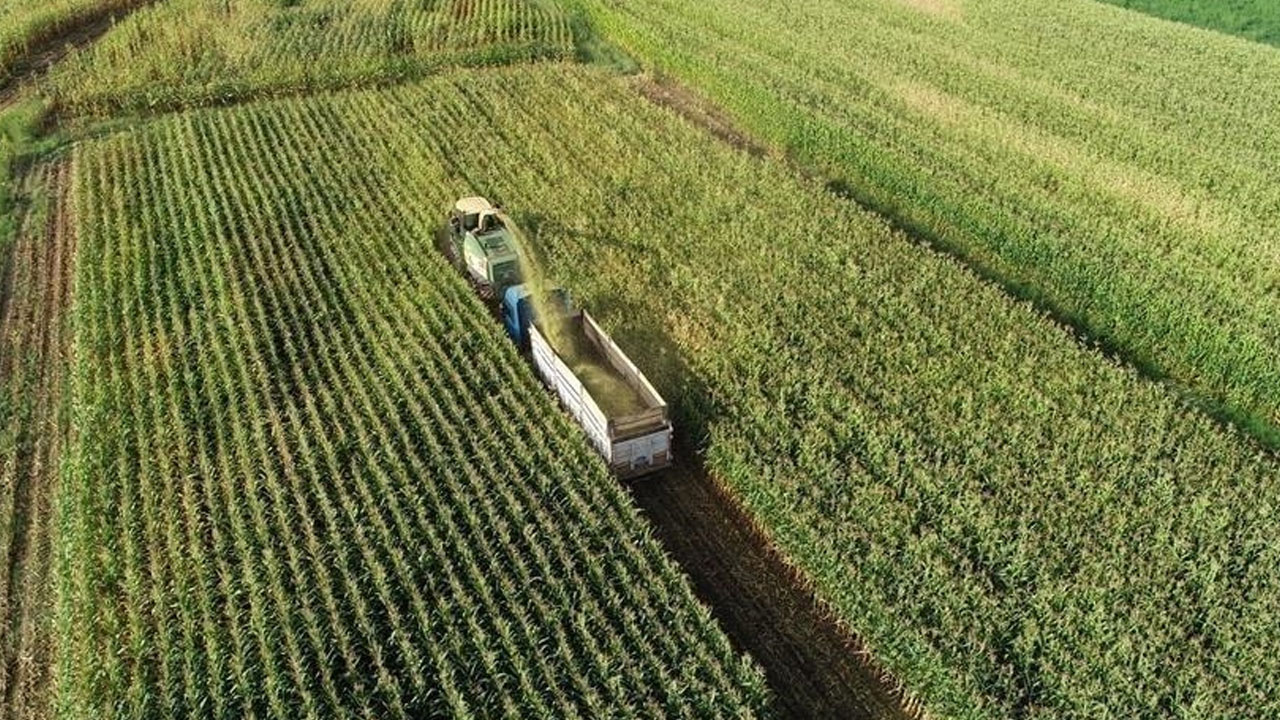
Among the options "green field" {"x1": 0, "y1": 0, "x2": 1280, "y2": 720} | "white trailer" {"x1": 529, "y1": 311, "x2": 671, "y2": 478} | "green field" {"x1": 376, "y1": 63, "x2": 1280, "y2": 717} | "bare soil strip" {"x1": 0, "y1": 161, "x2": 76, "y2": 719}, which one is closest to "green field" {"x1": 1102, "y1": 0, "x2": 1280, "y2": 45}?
"green field" {"x1": 0, "y1": 0, "x2": 1280, "y2": 720}

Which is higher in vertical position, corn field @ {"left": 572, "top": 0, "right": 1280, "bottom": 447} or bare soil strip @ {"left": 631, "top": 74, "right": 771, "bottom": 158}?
corn field @ {"left": 572, "top": 0, "right": 1280, "bottom": 447}

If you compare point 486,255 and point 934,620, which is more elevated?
point 486,255

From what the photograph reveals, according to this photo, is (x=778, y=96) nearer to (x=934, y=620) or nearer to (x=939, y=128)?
(x=939, y=128)

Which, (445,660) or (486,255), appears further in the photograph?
(486,255)

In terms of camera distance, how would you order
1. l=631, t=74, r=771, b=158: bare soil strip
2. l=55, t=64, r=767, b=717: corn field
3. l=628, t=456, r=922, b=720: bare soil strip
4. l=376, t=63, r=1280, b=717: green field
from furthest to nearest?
l=631, t=74, r=771, b=158: bare soil strip, l=628, t=456, r=922, b=720: bare soil strip, l=376, t=63, r=1280, b=717: green field, l=55, t=64, r=767, b=717: corn field

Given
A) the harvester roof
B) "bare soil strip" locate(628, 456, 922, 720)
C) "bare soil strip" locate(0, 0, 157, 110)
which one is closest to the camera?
"bare soil strip" locate(628, 456, 922, 720)

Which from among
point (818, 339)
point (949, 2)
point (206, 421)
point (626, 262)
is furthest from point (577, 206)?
point (949, 2)

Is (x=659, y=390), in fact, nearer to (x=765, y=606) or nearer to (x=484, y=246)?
(x=765, y=606)

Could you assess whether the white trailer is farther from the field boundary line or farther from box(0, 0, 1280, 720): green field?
the field boundary line
